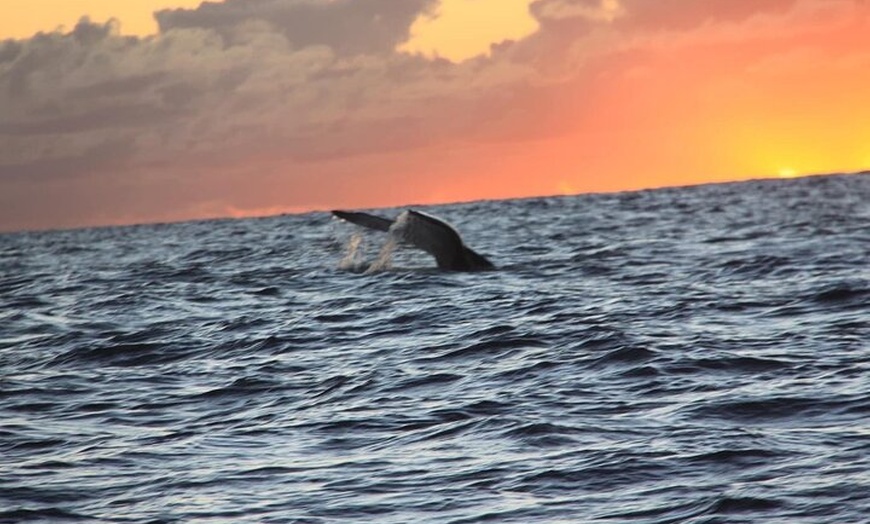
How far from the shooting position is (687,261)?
28.2 m

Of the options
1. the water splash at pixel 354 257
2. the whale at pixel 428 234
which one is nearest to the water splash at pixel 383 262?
the water splash at pixel 354 257

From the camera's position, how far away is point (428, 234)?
24.2 meters

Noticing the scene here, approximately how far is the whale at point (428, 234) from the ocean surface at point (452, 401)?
737mm

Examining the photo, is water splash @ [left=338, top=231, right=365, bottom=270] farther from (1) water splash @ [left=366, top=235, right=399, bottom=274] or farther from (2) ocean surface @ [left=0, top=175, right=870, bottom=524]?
(2) ocean surface @ [left=0, top=175, right=870, bottom=524]

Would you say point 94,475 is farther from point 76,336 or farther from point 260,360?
point 76,336

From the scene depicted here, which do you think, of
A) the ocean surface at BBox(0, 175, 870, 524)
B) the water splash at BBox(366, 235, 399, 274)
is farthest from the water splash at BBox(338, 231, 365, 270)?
the ocean surface at BBox(0, 175, 870, 524)

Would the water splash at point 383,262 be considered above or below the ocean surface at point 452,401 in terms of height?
above

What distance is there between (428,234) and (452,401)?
12.7 meters

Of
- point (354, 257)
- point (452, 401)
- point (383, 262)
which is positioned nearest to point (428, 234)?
point (383, 262)

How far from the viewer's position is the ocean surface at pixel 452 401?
27.2 feet

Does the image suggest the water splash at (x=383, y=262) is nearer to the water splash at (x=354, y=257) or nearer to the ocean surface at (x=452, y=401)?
the water splash at (x=354, y=257)

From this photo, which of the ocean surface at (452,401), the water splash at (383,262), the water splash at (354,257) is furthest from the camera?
the water splash at (354,257)

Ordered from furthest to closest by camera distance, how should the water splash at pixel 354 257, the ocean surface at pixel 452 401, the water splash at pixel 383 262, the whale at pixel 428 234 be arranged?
the water splash at pixel 354 257
the water splash at pixel 383 262
the whale at pixel 428 234
the ocean surface at pixel 452 401

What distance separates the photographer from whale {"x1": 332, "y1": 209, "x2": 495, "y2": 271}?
74.9ft
